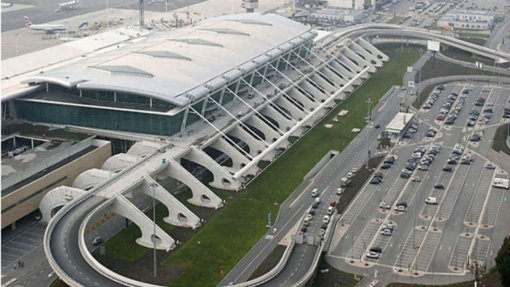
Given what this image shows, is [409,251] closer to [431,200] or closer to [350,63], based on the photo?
[431,200]

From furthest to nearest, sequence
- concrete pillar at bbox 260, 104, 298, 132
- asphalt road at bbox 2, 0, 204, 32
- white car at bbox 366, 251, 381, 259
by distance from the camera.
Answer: asphalt road at bbox 2, 0, 204, 32, concrete pillar at bbox 260, 104, 298, 132, white car at bbox 366, 251, 381, 259

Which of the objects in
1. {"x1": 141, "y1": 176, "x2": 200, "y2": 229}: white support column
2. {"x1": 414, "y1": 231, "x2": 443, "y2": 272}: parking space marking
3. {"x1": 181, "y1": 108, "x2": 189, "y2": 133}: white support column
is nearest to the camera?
{"x1": 414, "y1": 231, "x2": 443, "y2": 272}: parking space marking

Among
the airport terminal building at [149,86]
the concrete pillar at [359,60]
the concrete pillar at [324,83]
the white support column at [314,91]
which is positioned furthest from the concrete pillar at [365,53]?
the airport terminal building at [149,86]

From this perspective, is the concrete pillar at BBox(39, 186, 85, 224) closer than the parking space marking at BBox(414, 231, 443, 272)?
No

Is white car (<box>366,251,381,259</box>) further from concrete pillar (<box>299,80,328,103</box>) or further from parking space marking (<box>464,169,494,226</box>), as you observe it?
concrete pillar (<box>299,80,328,103</box>)

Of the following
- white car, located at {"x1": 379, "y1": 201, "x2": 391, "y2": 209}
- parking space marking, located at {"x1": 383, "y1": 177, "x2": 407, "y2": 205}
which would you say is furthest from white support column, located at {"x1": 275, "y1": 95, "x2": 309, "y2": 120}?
white car, located at {"x1": 379, "y1": 201, "x2": 391, "y2": 209}

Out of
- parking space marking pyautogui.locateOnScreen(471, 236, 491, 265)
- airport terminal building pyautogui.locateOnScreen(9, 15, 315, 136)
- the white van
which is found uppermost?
airport terminal building pyautogui.locateOnScreen(9, 15, 315, 136)
